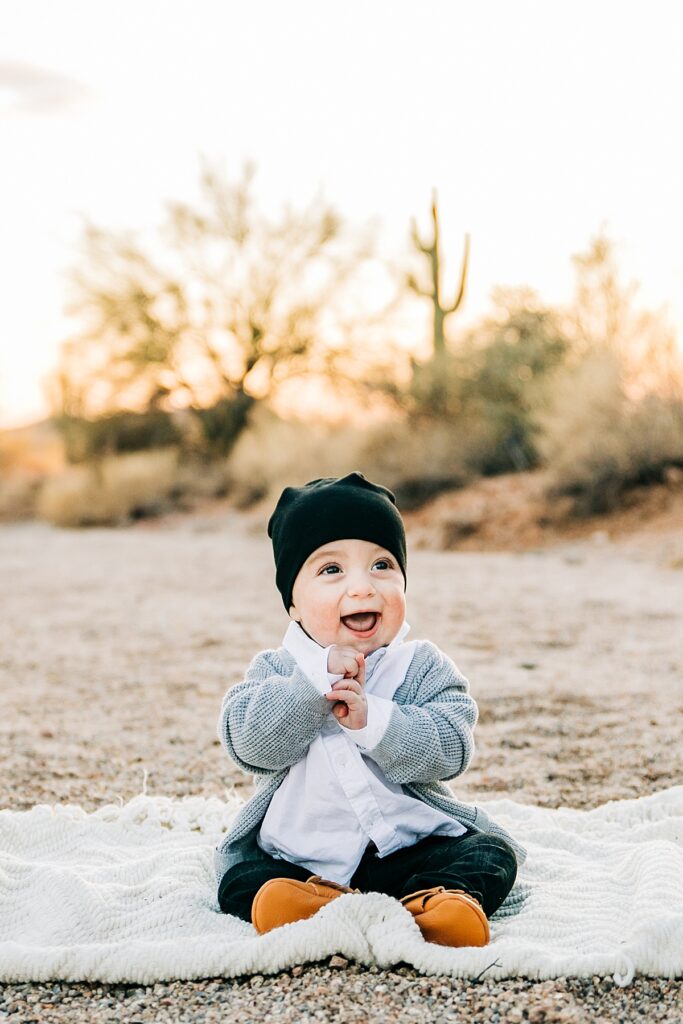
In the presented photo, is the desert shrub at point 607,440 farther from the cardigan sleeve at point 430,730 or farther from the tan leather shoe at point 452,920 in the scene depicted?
the tan leather shoe at point 452,920

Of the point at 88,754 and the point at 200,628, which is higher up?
the point at 88,754

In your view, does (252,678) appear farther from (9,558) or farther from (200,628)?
(9,558)

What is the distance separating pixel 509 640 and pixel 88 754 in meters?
3.19

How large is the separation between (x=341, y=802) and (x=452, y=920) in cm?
36

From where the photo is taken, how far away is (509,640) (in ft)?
22.1

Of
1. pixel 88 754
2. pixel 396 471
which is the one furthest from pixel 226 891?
pixel 396 471

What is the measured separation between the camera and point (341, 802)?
246 cm

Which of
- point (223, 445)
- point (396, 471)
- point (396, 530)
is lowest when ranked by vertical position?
point (223, 445)

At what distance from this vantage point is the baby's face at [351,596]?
247cm

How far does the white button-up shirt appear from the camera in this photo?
2432mm

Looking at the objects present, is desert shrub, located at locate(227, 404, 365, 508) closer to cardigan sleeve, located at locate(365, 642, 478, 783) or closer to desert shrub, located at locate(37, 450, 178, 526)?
desert shrub, located at locate(37, 450, 178, 526)

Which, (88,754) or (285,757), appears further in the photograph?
(88,754)

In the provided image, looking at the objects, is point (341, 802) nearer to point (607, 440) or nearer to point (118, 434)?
point (607, 440)

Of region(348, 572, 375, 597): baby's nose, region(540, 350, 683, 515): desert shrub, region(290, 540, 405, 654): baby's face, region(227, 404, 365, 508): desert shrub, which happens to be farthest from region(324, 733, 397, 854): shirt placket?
region(227, 404, 365, 508): desert shrub
